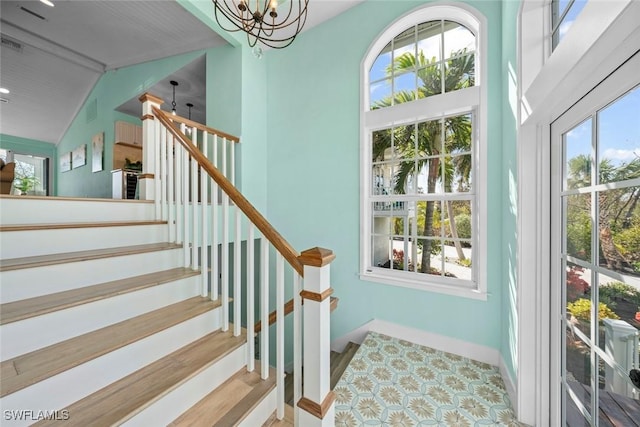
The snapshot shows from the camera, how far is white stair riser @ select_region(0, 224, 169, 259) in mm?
1333

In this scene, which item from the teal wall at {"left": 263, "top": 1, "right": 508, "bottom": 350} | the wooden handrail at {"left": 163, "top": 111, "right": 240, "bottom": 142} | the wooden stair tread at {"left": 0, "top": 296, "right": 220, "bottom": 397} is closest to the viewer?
the wooden stair tread at {"left": 0, "top": 296, "right": 220, "bottom": 397}

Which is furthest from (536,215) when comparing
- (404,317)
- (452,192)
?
(404,317)

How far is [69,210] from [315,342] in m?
1.90

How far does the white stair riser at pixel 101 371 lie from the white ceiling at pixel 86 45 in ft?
11.0

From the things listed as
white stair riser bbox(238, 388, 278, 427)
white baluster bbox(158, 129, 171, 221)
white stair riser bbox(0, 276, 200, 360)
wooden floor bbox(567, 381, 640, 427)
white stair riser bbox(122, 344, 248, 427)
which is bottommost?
white stair riser bbox(238, 388, 278, 427)

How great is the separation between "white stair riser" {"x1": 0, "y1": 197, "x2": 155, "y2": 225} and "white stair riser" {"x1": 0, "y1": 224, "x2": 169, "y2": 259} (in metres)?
0.19

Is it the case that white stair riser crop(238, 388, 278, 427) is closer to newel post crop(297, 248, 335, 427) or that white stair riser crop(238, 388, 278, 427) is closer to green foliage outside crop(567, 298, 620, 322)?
newel post crop(297, 248, 335, 427)

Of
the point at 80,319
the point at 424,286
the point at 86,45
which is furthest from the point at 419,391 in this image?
the point at 86,45

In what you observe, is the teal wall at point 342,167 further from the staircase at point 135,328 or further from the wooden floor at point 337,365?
the staircase at point 135,328

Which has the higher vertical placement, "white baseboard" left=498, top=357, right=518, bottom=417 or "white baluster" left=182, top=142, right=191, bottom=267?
"white baluster" left=182, top=142, right=191, bottom=267

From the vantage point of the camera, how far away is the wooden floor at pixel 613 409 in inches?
32.4

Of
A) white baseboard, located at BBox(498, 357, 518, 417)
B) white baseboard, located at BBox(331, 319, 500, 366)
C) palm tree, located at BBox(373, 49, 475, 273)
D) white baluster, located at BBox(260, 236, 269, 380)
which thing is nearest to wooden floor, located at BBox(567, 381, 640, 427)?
white baseboard, located at BBox(498, 357, 518, 417)

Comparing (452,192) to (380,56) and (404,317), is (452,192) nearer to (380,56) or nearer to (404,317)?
(404,317)

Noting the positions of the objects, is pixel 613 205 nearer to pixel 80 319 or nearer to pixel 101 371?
pixel 101 371
